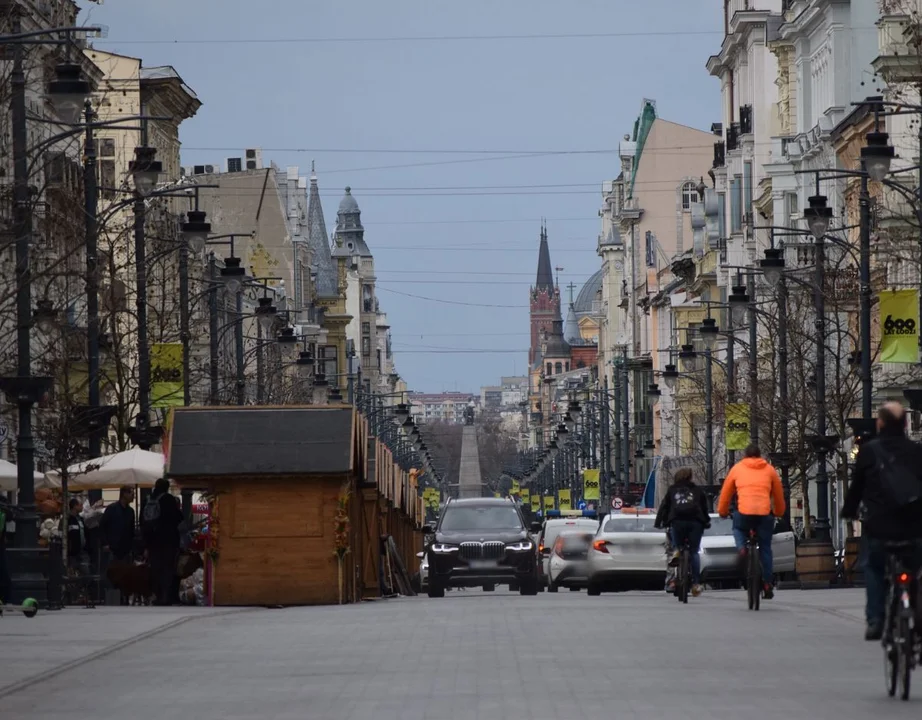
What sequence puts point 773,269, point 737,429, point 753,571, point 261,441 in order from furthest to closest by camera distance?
point 737,429 → point 773,269 → point 261,441 → point 753,571

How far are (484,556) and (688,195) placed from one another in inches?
4234

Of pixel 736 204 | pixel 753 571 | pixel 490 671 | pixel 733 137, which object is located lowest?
pixel 490 671

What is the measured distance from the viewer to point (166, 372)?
44406mm

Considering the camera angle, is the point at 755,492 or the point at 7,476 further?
A: the point at 7,476

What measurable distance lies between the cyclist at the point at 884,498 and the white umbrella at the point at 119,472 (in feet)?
74.7

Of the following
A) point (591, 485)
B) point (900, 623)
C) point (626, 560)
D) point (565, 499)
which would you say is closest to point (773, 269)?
point (626, 560)

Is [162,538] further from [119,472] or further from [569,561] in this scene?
[569,561]

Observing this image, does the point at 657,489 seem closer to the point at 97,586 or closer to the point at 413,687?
the point at 97,586

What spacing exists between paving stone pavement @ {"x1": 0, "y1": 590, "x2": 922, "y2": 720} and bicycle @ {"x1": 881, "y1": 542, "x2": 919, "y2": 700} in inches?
7.7

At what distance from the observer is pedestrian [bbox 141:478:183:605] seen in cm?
3338

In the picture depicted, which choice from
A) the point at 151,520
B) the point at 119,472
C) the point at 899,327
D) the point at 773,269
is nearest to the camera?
the point at 151,520

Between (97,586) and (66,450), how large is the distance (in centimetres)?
212

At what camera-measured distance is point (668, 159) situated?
150125mm

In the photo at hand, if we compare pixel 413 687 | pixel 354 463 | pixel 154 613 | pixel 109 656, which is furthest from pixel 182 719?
pixel 354 463
